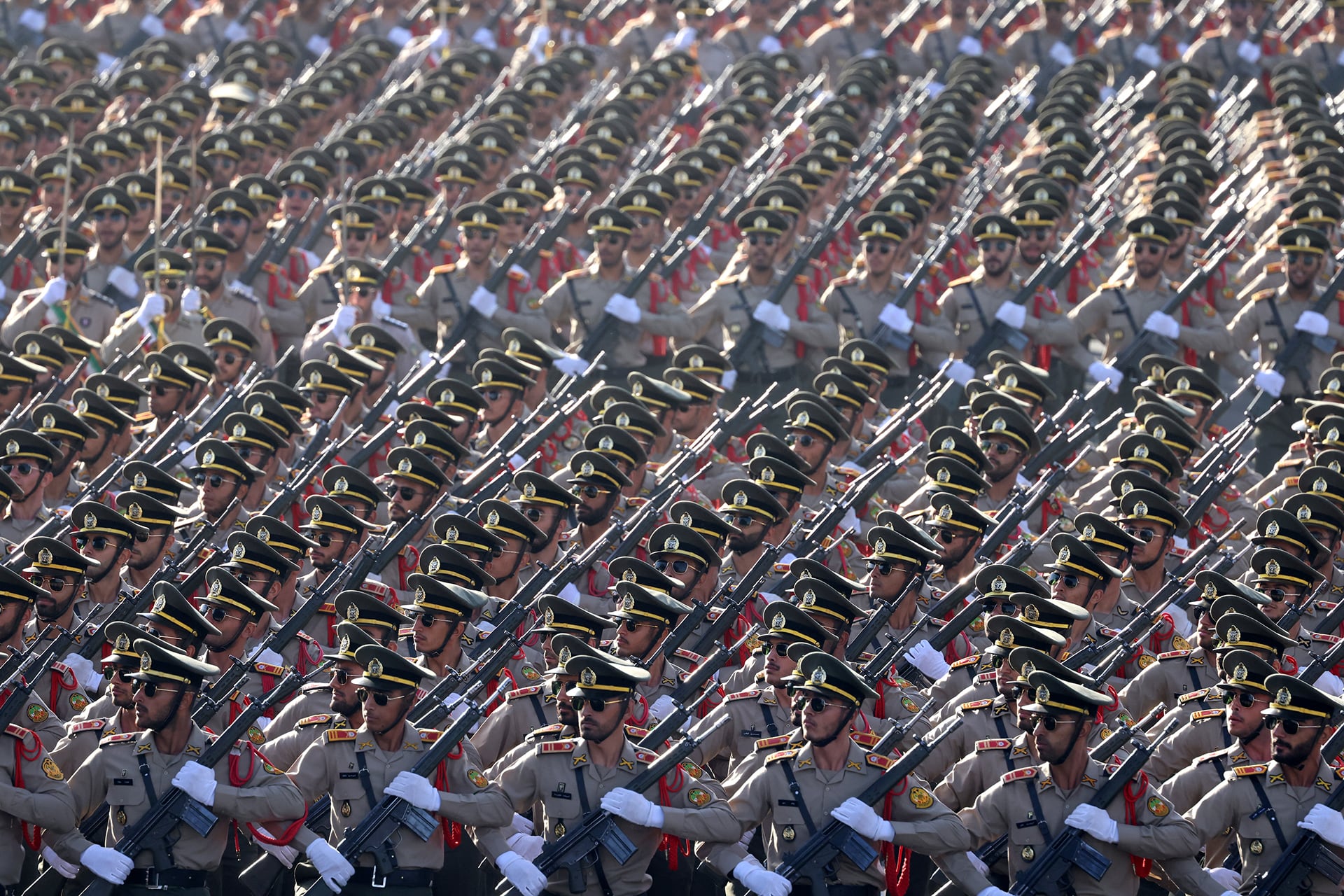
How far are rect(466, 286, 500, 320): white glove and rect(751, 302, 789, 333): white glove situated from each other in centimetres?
281

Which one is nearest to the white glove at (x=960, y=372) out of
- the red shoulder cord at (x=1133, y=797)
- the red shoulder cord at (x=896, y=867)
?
the red shoulder cord at (x=896, y=867)

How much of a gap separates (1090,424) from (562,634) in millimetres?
7341

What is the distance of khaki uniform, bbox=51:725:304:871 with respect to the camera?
1405 centimetres

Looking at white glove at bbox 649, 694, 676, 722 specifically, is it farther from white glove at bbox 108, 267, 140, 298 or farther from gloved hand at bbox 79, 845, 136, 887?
white glove at bbox 108, 267, 140, 298

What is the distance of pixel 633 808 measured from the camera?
14.0 metres

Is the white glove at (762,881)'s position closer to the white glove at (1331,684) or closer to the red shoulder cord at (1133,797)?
the red shoulder cord at (1133,797)

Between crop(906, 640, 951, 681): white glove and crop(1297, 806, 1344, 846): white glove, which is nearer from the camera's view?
crop(1297, 806, 1344, 846): white glove

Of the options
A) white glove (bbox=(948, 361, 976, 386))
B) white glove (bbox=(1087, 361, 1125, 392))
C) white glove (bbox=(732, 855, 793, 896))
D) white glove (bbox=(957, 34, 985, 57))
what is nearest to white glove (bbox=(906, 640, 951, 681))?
white glove (bbox=(732, 855, 793, 896))

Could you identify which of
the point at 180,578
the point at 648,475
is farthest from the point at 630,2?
the point at 180,578

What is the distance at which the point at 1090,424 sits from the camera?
20.3 meters

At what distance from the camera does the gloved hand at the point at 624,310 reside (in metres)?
23.9

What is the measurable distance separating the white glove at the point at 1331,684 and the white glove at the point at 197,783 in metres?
7.61

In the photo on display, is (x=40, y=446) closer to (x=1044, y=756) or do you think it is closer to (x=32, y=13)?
(x=1044, y=756)

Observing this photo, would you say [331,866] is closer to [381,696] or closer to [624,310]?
[381,696]
